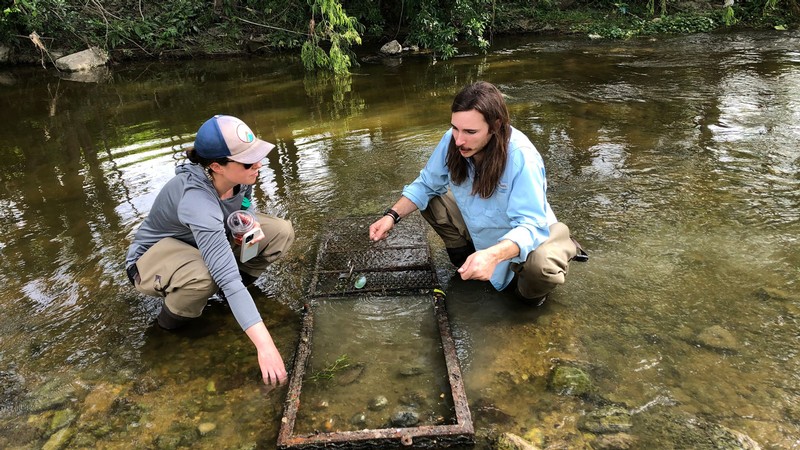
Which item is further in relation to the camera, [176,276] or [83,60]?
[83,60]

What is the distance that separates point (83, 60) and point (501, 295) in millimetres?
12056

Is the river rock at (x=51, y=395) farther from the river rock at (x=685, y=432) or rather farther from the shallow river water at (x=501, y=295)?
the river rock at (x=685, y=432)

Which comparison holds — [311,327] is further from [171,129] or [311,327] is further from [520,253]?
[171,129]

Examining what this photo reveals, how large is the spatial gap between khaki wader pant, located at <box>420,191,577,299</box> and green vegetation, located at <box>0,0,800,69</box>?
8.42 metres

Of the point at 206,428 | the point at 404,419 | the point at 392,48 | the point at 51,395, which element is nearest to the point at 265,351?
the point at 206,428

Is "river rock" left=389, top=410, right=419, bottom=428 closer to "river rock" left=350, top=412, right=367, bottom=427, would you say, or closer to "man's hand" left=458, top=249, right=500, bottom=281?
"river rock" left=350, top=412, right=367, bottom=427

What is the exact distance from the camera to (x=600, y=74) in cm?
830

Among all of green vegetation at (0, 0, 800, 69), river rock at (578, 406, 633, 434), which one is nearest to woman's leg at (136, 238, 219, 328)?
river rock at (578, 406, 633, 434)

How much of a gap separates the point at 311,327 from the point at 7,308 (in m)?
1.88

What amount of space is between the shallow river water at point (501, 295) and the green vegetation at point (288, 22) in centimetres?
497

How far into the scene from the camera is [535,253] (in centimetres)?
240

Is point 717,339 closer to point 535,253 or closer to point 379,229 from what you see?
point 535,253

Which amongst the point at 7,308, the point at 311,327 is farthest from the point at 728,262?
the point at 7,308

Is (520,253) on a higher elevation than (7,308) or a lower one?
higher
